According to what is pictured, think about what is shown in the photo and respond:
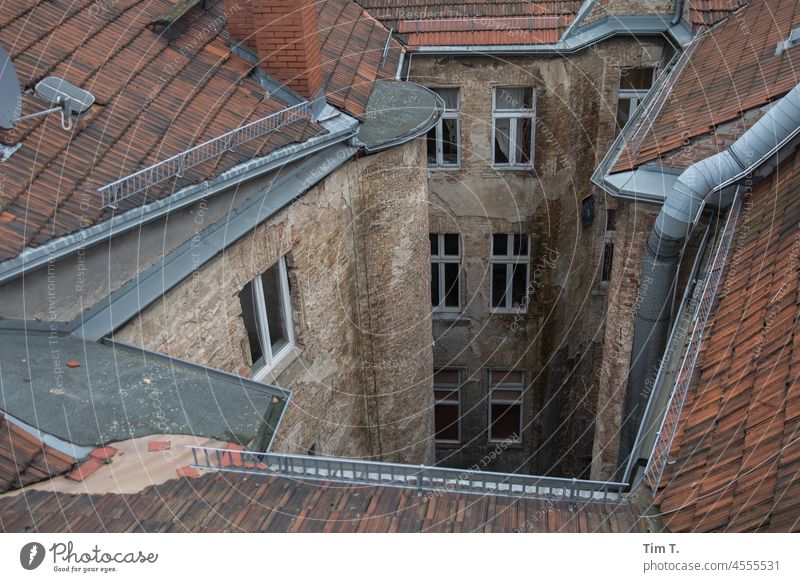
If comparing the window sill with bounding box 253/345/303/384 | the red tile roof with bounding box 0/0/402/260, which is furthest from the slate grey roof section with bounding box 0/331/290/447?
the window sill with bounding box 253/345/303/384

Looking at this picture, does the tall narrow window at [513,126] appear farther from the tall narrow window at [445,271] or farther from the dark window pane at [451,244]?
the tall narrow window at [445,271]

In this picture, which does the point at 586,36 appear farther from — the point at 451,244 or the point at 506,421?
the point at 506,421

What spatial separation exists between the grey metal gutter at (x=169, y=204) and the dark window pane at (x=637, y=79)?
7214 mm

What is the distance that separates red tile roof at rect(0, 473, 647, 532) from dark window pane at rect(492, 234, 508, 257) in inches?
446

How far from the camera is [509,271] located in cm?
1706

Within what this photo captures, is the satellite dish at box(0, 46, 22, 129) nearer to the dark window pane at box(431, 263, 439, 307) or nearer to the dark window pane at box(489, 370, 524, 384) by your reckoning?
the dark window pane at box(431, 263, 439, 307)

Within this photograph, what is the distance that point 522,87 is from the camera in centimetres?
1498

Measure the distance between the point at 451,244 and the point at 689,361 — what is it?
10.1m

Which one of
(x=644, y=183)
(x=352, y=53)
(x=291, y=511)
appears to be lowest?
(x=291, y=511)

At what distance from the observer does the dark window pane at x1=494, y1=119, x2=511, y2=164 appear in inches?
607

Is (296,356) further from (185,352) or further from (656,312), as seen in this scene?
(656,312)

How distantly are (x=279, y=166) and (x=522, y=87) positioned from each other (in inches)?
295

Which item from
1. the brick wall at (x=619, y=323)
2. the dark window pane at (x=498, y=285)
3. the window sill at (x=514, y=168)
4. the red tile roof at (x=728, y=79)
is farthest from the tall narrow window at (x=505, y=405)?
the red tile roof at (x=728, y=79)

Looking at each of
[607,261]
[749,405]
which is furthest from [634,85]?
[749,405]
